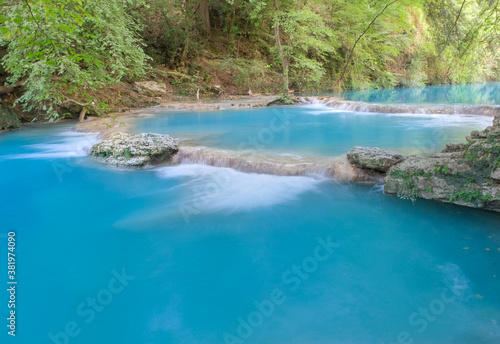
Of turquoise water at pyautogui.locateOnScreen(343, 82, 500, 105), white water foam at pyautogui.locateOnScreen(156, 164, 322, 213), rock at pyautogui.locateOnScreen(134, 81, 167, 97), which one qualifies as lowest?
white water foam at pyautogui.locateOnScreen(156, 164, 322, 213)

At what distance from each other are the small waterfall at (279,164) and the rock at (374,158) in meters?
0.17

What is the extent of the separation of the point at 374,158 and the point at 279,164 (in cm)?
173

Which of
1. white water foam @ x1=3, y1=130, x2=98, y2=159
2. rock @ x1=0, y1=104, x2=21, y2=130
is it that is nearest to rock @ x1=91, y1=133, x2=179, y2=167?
white water foam @ x1=3, y1=130, x2=98, y2=159

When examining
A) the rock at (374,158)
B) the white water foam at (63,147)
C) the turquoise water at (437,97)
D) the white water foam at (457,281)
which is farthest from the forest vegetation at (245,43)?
the white water foam at (457,281)

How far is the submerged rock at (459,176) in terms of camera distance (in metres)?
4.54

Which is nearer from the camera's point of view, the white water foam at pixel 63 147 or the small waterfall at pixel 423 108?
the white water foam at pixel 63 147

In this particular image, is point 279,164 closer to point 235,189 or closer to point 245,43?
point 235,189

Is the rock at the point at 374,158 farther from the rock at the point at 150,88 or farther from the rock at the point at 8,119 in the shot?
the rock at the point at 150,88

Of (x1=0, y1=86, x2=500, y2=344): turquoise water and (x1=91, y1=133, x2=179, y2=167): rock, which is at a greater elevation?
(x1=91, y1=133, x2=179, y2=167): rock

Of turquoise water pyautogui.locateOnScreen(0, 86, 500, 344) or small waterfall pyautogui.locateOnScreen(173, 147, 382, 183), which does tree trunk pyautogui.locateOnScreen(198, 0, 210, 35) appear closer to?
small waterfall pyautogui.locateOnScreen(173, 147, 382, 183)

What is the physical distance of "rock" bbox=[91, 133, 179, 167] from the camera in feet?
24.5

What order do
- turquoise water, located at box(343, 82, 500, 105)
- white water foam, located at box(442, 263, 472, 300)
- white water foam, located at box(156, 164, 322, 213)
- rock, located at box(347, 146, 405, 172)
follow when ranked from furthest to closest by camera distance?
turquoise water, located at box(343, 82, 500, 105)
rock, located at box(347, 146, 405, 172)
white water foam, located at box(156, 164, 322, 213)
white water foam, located at box(442, 263, 472, 300)

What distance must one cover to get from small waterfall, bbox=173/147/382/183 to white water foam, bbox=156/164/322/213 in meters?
0.15

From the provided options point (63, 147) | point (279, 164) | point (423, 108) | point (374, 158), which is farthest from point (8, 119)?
point (423, 108)
